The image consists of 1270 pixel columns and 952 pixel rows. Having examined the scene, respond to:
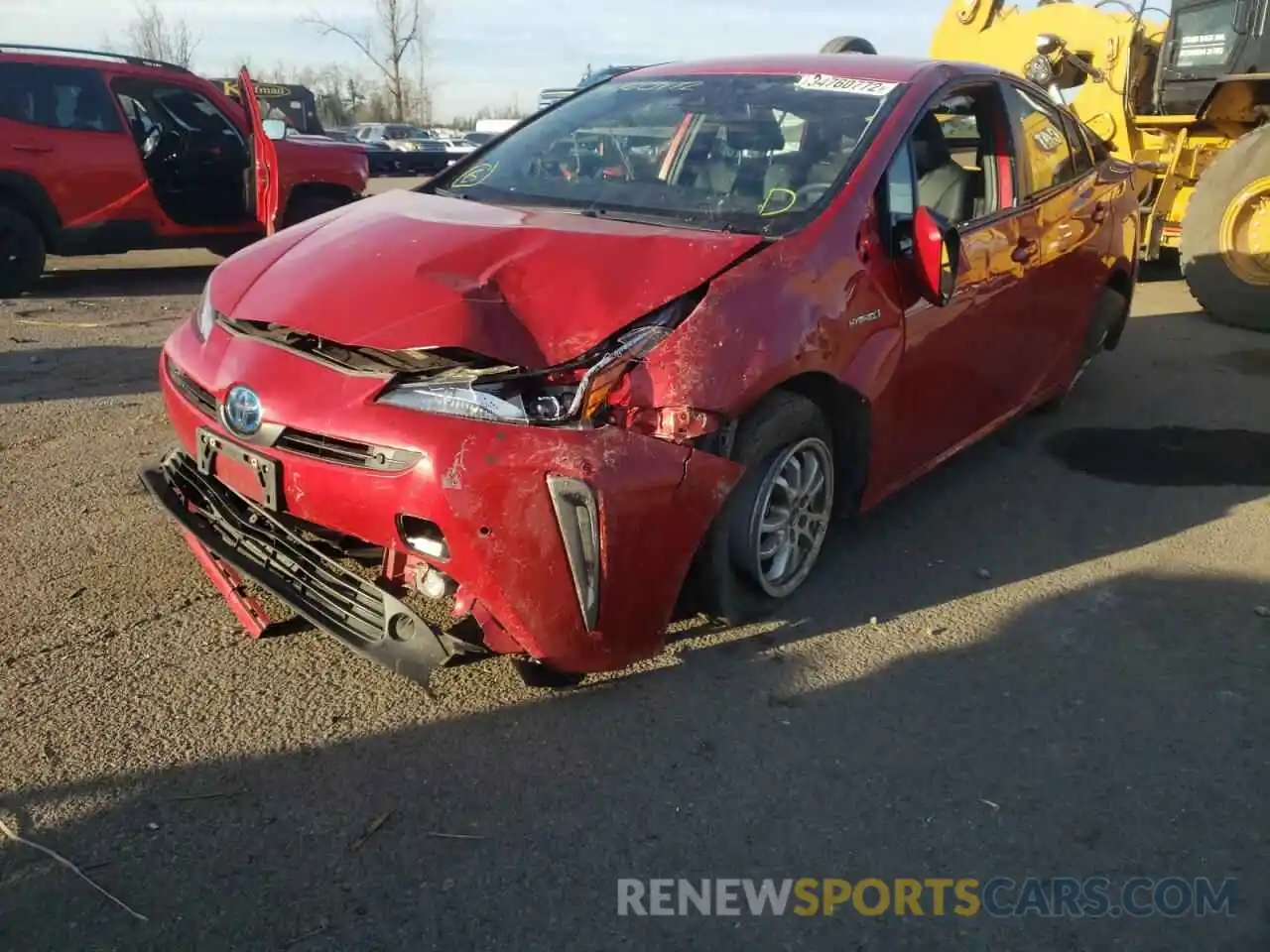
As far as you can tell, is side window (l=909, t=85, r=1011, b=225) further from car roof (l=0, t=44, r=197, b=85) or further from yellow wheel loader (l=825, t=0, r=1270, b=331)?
car roof (l=0, t=44, r=197, b=85)

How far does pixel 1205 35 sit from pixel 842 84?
654cm

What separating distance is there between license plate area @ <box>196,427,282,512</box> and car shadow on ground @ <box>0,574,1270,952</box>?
696 millimetres

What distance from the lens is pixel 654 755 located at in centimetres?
281

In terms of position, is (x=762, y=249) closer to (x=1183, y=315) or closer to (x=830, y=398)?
(x=830, y=398)

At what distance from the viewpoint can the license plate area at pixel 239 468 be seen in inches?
111

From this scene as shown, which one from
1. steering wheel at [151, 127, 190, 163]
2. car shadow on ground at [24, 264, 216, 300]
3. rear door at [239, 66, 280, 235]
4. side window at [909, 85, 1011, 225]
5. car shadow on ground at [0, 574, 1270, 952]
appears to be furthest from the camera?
steering wheel at [151, 127, 190, 163]

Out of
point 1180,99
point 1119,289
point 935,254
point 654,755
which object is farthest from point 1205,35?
point 654,755

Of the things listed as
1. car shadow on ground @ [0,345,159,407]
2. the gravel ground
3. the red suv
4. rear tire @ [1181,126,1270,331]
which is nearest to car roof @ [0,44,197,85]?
the red suv

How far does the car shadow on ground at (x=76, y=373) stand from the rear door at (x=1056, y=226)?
4.59 metres

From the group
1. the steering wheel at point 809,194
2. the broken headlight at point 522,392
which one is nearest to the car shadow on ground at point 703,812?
the broken headlight at point 522,392

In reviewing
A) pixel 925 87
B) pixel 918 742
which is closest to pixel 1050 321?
pixel 925 87

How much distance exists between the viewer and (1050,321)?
490 cm

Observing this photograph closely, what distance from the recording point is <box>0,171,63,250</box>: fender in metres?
8.18

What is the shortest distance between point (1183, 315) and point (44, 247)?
30.4ft
